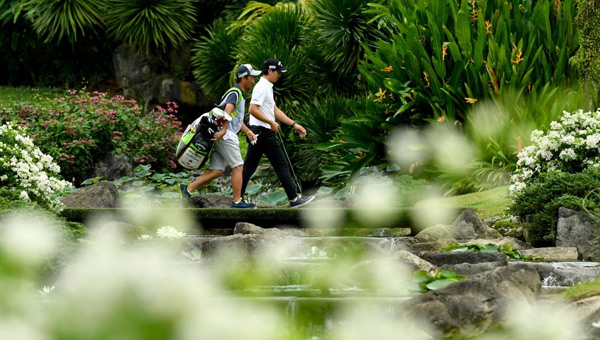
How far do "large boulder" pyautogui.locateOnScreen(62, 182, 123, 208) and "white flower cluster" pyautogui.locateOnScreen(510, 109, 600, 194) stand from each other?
4.41 m

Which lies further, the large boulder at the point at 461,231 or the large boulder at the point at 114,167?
the large boulder at the point at 114,167

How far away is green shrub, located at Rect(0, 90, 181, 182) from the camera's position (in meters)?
15.3

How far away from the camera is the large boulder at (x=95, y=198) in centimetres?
1023

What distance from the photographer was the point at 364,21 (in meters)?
15.7

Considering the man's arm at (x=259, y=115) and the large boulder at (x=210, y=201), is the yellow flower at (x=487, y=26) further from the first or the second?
the large boulder at (x=210, y=201)

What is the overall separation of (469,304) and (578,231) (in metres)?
3.23

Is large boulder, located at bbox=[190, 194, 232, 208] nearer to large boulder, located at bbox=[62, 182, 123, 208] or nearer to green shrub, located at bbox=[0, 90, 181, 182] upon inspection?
large boulder, located at bbox=[62, 182, 123, 208]

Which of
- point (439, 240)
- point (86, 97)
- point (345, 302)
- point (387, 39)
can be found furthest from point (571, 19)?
point (86, 97)

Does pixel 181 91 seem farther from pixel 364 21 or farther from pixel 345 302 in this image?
pixel 345 302

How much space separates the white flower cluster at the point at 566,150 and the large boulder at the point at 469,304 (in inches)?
152

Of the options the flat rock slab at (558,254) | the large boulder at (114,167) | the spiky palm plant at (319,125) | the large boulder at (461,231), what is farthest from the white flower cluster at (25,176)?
the large boulder at (114,167)

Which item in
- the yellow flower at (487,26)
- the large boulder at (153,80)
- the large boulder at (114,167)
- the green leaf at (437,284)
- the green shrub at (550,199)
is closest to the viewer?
the green leaf at (437,284)

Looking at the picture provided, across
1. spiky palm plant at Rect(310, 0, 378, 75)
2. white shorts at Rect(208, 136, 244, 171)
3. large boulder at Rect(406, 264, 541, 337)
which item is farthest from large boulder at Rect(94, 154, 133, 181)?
large boulder at Rect(406, 264, 541, 337)

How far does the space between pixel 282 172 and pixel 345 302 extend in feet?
16.9
